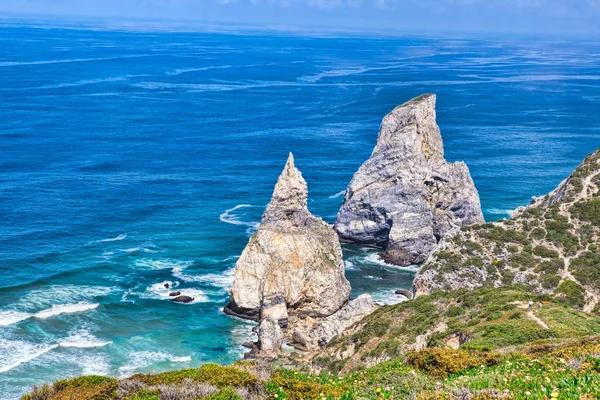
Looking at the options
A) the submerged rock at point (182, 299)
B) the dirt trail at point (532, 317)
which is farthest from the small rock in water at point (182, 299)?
the dirt trail at point (532, 317)

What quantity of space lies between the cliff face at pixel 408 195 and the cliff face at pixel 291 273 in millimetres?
14409

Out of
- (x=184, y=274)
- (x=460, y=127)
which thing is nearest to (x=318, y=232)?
(x=184, y=274)

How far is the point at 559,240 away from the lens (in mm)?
58062

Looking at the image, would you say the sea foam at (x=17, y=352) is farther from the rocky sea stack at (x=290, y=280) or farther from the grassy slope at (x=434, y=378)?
the grassy slope at (x=434, y=378)

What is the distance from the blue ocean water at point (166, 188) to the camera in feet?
193

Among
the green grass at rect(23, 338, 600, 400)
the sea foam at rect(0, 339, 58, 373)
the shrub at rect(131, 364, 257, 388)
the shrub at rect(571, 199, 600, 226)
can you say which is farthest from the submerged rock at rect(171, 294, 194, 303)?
the shrub at rect(131, 364, 257, 388)

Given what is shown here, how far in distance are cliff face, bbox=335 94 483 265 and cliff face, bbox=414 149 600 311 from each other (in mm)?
16933

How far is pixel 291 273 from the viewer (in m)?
62.7

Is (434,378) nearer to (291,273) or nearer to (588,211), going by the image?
(291,273)

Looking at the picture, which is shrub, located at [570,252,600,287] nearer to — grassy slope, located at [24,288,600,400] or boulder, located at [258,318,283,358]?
grassy slope, located at [24,288,600,400]

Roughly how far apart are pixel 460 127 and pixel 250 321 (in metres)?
97.3

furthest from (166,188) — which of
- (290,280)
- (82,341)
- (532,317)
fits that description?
(532,317)

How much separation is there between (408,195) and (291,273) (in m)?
22.5

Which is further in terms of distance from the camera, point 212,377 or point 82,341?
point 82,341
